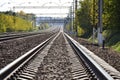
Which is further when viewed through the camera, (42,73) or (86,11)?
(86,11)

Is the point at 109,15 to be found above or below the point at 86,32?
above

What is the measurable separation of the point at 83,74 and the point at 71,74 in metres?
0.39

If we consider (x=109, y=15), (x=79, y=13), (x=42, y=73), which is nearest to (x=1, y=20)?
(x=79, y=13)

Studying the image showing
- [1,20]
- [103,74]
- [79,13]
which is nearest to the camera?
[103,74]

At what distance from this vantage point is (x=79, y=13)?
7606 centimetres

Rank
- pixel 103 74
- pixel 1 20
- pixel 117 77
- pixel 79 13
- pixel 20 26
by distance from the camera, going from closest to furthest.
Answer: pixel 103 74, pixel 117 77, pixel 79 13, pixel 1 20, pixel 20 26

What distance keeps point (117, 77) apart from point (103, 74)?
0.96 meters

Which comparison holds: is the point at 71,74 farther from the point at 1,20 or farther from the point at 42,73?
the point at 1,20

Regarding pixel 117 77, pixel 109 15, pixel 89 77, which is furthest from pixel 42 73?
pixel 109 15

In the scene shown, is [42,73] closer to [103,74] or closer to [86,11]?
[103,74]

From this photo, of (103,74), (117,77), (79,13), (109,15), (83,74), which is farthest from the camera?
(79,13)

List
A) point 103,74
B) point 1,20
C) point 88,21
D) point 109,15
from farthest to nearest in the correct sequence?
point 1,20, point 88,21, point 109,15, point 103,74

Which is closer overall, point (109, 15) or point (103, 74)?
point (103, 74)

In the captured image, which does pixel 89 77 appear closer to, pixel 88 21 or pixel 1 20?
pixel 88 21
